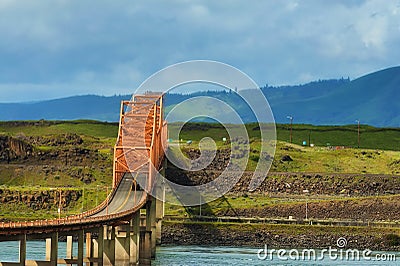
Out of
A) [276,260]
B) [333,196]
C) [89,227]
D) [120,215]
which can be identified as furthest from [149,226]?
[333,196]

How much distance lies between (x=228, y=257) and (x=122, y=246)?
2022cm

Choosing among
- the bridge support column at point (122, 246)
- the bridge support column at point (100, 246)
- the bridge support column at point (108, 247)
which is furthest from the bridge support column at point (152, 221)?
the bridge support column at point (100, 246)

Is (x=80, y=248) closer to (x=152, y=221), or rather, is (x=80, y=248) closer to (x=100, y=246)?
(x=100, y=246)

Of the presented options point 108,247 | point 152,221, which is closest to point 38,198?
point 152,221

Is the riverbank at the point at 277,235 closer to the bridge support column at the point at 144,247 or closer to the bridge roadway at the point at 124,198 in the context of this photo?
the bridge roadway at the point at 124,198

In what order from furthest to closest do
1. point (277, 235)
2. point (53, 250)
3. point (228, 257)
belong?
1. point (277, 235)
2. point (228, 257)
3. point (53, 250)

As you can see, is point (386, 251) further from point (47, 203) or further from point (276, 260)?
point (47, 203)

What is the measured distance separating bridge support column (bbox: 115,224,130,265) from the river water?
7.39m

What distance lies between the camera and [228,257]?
455 feet

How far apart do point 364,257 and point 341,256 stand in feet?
10.2

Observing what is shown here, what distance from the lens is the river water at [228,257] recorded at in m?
129

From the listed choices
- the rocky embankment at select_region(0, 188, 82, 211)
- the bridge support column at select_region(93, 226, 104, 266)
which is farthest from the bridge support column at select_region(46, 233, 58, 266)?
the rocky embankment at select_region(0, 188, 82, 211)

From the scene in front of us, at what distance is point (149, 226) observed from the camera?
469 feet

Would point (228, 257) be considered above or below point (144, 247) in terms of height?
below
